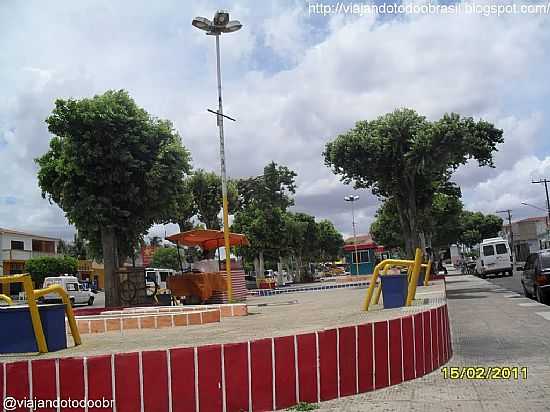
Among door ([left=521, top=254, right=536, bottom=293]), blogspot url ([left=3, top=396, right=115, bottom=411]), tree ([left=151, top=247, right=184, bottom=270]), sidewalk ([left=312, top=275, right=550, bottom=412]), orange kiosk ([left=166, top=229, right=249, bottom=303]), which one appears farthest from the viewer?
tree ([left=151, top=247, right=184, bottom=270])

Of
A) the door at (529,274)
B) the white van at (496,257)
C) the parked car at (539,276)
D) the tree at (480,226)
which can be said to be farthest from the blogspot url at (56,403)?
the tree at (480,226)

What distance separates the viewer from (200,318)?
39.7ft

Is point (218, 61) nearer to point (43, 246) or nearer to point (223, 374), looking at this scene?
point (223, 374)

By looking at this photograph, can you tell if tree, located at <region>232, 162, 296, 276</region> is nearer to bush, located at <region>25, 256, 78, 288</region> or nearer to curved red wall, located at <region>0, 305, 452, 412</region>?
bush, located at <region>25, 256, 78, 288</region>

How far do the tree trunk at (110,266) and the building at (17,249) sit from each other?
39001mm

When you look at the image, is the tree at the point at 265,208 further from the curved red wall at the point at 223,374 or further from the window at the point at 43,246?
the curved red wall at the point at 223,374

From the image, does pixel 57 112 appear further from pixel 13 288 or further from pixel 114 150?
pixel 13 288

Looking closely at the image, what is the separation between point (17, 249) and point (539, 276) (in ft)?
181

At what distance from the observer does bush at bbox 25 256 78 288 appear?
180 feet

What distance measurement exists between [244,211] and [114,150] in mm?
28230

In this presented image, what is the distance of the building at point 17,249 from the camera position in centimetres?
5641

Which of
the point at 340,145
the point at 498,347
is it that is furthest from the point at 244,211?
the point at 498,347

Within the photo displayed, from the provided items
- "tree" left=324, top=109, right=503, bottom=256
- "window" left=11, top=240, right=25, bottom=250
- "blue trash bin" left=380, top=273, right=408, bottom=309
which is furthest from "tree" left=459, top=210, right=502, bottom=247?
Answer: "blue trash bin" left=380, top=273, right=408, bottom=309
